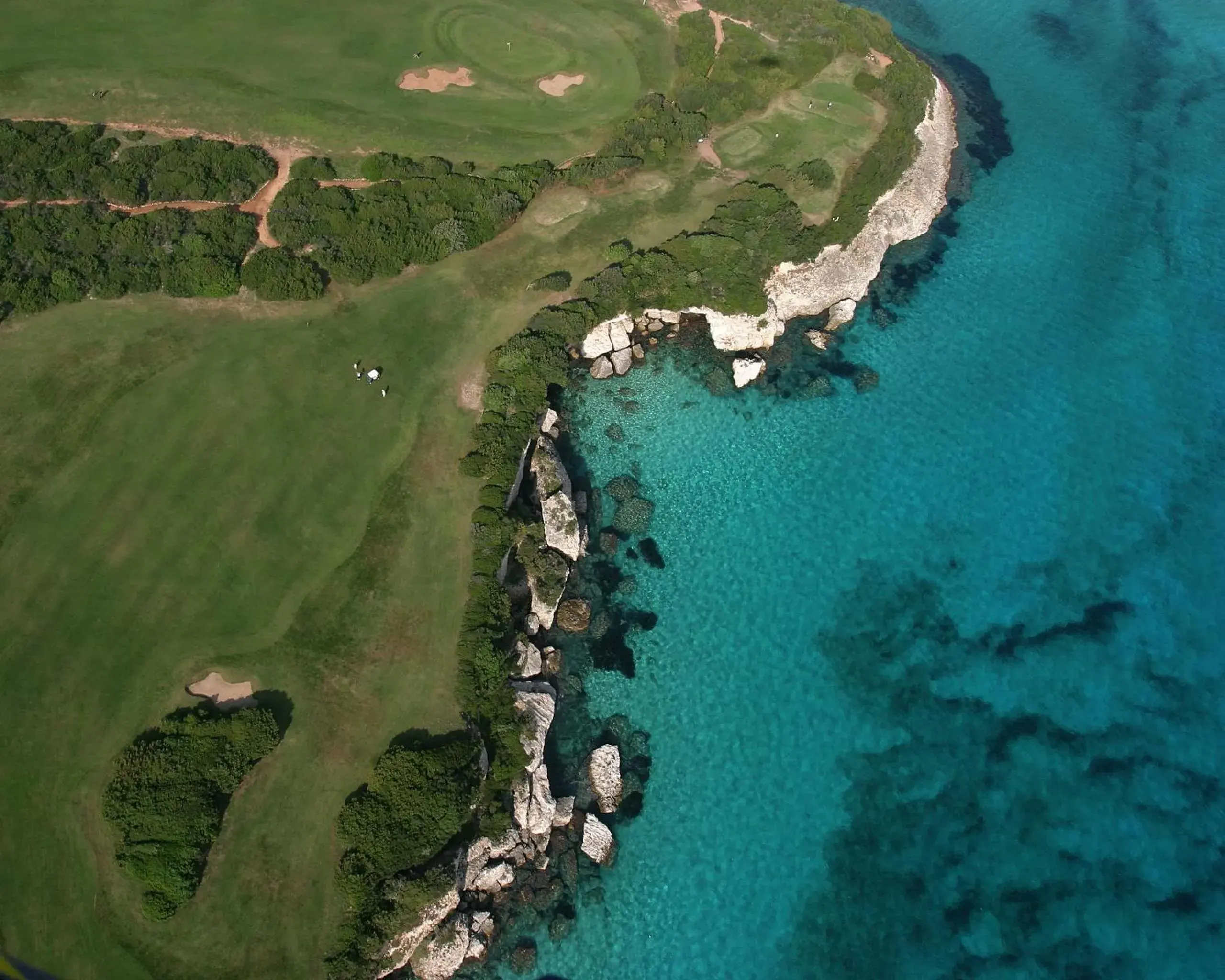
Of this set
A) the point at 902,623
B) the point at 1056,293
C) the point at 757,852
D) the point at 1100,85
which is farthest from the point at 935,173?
the point at 757,852

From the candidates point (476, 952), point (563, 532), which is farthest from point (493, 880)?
point (563, 532)

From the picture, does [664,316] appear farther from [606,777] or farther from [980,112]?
[980,112]

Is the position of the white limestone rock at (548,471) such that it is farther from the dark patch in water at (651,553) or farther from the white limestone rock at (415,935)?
the white limestone rock at (415,935)

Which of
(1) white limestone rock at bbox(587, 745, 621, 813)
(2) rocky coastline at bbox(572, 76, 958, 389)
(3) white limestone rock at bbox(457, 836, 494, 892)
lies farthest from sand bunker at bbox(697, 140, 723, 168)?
(3) white limestone rock at bbox(457, 836, 494, 892)

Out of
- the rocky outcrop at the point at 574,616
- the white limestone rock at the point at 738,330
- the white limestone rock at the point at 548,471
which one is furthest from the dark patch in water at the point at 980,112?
the rocky outcrop at the point at 574,616

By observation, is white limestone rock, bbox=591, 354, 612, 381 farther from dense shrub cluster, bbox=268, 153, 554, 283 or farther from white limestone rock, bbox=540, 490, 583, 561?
dense shrub cluster, bbox=268, 153, 554, 283
